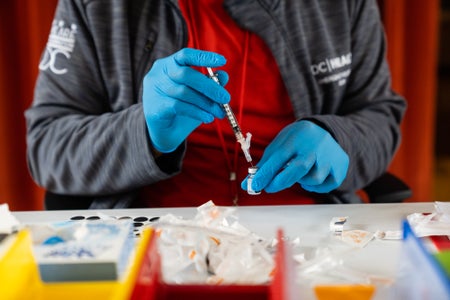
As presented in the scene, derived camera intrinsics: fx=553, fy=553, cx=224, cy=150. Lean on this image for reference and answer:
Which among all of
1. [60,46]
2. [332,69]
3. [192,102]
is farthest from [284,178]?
[60,46]

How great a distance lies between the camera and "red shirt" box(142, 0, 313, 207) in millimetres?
969

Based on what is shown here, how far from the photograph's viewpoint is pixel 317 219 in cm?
75

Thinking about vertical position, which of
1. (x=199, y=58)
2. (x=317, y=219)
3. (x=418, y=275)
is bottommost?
(x=317, y=219)

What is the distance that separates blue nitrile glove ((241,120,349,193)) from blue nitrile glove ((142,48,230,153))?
10 centimetres

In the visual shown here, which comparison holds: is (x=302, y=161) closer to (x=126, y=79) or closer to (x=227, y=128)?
(x=227, y=128)

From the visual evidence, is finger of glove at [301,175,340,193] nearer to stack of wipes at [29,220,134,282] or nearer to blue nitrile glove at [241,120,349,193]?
blue nitrile glove at [241,120,349,193]

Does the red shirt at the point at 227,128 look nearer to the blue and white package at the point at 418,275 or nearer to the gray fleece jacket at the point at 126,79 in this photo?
the gray fleece jacket at the point at 126,79

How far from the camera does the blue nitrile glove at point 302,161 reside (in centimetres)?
78

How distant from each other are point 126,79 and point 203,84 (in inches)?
10.8

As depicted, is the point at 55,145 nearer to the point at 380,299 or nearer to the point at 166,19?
the point at 166,19

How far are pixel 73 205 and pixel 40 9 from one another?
29.4 inches

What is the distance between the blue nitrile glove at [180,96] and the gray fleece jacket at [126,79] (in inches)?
4.2

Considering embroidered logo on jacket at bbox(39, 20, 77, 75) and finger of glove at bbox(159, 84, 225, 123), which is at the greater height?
embroidered logo on jacket at bbox(39, 20, 77, 75)

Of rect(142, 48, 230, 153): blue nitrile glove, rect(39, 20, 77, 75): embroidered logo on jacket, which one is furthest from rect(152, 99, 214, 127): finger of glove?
rect(39, 20, 77, 75): embroidered logo on jacket
